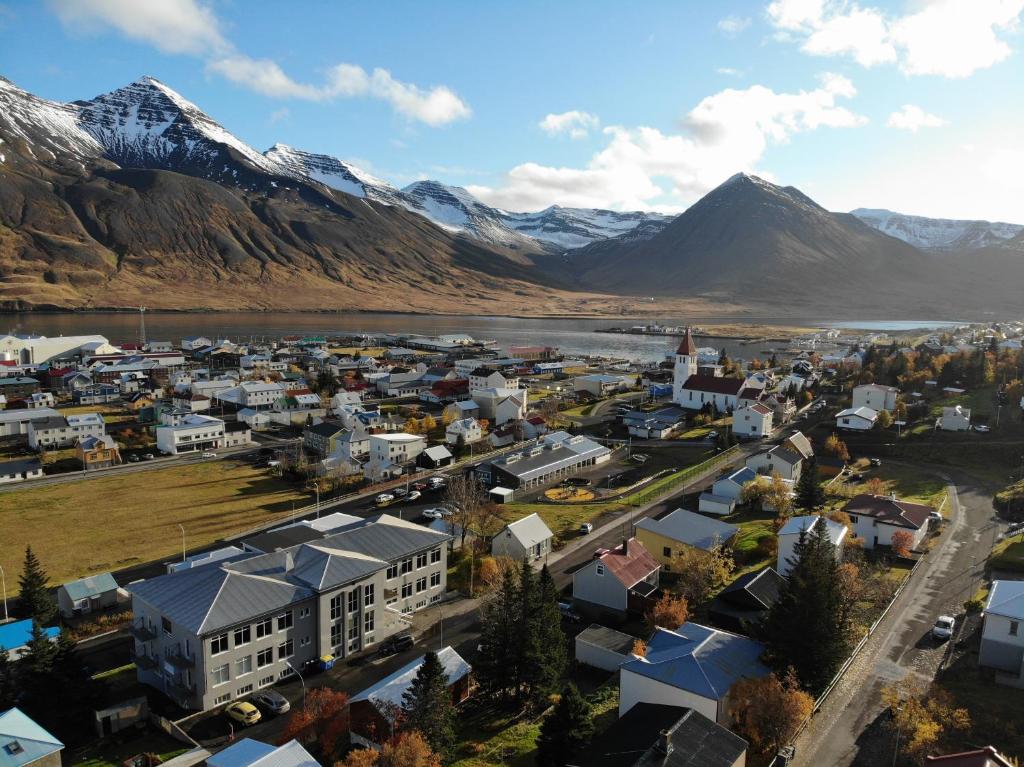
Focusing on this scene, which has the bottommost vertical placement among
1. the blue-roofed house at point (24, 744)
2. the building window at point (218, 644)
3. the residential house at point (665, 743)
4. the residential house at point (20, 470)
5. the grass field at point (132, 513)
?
the grass field at point (132, 513)

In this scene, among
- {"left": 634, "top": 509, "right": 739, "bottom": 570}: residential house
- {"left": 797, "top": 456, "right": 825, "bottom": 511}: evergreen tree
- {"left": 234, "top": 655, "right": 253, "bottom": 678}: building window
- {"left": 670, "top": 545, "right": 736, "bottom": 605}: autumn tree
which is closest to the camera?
{"left": 234, "top": 655, "right": 253, "bottom": 678}: building window

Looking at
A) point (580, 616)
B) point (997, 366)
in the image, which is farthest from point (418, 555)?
point (997, 366)

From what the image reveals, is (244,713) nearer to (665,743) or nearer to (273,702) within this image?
(273,702)

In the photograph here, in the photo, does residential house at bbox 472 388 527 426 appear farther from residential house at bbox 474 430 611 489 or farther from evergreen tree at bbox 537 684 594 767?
evergreen tree at bbox 537 684 594 767

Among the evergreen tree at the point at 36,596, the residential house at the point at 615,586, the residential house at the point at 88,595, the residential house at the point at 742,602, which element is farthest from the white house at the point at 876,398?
the evergreen tree at the point at 36,596

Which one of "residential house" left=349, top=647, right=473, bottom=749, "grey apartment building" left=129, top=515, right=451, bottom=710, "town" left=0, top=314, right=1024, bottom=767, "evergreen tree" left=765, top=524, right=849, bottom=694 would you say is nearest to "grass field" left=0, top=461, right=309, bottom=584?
"town" left=0, top=314, right=1024, bottom=767

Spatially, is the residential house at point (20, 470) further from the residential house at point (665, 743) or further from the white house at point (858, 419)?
the white house at point (858, 419)

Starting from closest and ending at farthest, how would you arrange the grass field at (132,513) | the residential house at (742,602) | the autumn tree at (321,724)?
the autumn tree at (321,724)
the residential house at (742,602)
the grass field at (132,513)
